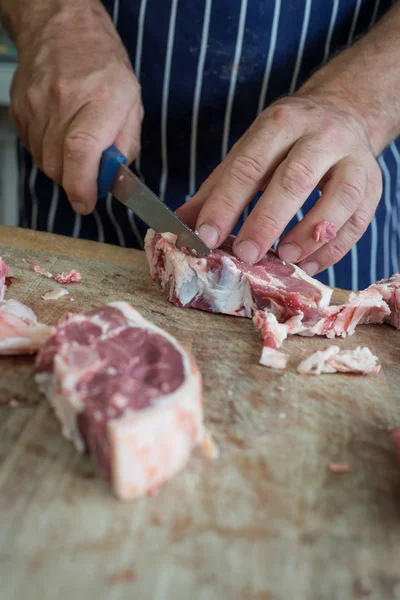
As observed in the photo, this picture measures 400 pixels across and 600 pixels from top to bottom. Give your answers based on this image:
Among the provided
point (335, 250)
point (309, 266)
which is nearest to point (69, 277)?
point (309, 266)

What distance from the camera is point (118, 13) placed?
3145mm

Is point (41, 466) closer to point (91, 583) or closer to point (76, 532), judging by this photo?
point (76, 532)

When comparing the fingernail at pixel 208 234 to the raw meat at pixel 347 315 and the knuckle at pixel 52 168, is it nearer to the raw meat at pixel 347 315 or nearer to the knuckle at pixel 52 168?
the raw meat at pixel 347 315

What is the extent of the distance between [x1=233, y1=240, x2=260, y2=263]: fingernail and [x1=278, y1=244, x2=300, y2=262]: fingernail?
15 centimetres

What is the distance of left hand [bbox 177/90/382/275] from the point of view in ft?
7.61

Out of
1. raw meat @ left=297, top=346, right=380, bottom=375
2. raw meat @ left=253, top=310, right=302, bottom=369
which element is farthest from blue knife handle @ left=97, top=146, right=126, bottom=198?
raw meat @ left=297, top=346, right=380, bottom=375

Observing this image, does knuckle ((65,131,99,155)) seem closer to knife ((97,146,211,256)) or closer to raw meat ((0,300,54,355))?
knife ((97,146,211,256))

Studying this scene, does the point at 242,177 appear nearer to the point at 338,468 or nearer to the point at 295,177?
the point at 295,177

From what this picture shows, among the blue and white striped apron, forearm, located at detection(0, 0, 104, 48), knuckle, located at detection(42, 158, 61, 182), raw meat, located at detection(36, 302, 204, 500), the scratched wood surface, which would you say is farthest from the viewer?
the blue and white striped apron

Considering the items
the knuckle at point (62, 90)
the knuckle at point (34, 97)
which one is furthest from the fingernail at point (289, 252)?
the knuckle at point (34, 97)

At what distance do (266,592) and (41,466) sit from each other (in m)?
0.60

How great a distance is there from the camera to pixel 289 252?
2.49m

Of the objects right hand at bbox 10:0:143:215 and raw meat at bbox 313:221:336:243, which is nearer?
raw meat at bbox 313:221:336:243

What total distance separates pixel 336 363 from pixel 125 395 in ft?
2.83
